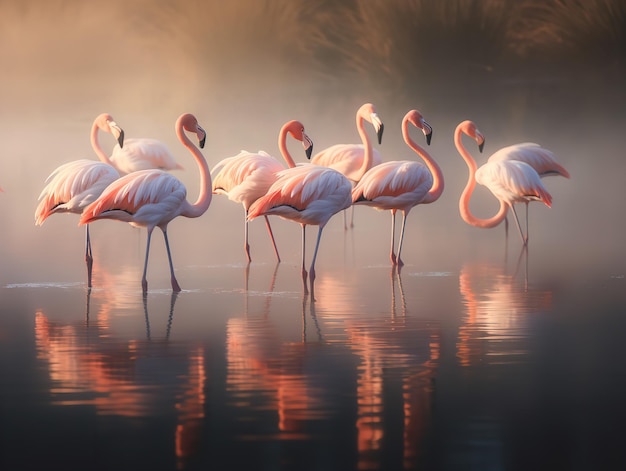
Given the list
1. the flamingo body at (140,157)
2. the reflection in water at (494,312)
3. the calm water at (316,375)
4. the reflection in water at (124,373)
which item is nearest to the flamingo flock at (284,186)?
the calm water at (316,375)

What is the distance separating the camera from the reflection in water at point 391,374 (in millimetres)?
3033

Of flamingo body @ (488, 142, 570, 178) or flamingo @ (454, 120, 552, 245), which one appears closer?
flamingo @ (454, 120, 552, 245)

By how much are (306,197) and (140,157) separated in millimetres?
4059

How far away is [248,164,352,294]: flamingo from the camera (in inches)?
234

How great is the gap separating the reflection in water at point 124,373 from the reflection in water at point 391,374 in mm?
483

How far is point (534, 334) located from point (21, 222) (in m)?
6.61

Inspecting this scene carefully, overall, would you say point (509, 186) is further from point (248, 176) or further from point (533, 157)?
point (248, 176)

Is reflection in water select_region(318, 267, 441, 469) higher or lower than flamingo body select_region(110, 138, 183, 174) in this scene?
lower

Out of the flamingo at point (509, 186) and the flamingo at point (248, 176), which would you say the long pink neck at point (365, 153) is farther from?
the flamingo at point (248, 176)

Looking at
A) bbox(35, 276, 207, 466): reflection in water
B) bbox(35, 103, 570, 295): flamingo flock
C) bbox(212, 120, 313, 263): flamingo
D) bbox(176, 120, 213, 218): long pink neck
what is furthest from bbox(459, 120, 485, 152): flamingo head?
bbox(35, 276, 207, 466): reflection in water

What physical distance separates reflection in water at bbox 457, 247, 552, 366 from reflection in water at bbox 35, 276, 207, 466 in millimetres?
1003

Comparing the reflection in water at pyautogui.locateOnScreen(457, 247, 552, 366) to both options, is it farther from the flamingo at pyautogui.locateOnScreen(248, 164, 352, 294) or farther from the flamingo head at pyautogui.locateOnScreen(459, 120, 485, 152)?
the flamingo head at pyautogui.locateOnScreen(459, 120, 485, 152)

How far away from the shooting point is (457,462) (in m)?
2.84

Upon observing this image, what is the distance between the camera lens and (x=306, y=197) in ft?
19.6
